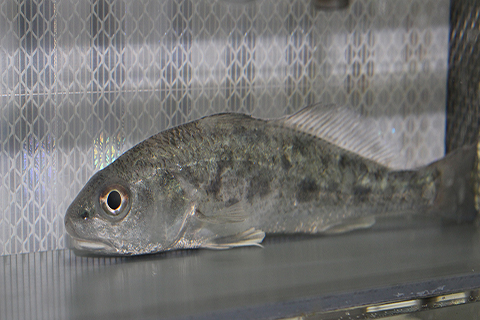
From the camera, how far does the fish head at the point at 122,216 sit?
38.7 inches

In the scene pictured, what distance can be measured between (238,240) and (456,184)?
0.62 meters

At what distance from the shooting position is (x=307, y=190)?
1190 millimetres

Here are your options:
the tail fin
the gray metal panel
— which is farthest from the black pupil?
the gray metal panel

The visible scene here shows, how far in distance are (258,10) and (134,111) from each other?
1.48 feet

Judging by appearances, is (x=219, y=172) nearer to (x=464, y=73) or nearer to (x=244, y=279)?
(x=244, y=279)

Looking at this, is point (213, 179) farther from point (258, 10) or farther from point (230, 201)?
point (258, 10)

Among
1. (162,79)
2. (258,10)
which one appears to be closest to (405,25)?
(258,10)

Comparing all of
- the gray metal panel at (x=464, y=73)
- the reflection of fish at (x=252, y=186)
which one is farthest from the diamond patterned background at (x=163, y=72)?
the reflection of fish at (x=252, y=186)

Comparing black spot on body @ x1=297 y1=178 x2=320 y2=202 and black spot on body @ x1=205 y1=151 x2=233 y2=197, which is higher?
black spot on body @ x1=205 y1=151 x2=233 y2=197

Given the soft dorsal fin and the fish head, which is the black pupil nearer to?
the fish head

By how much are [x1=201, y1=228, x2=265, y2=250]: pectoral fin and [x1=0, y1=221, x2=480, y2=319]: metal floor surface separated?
0.09 ft

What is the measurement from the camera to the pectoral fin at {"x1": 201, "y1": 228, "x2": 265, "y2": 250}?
1092mm

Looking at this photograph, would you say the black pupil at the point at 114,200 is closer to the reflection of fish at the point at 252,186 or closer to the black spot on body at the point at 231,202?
the reflection of fish at the point at 252,186

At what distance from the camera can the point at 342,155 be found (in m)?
1.22
